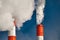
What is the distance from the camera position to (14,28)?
14.0 feet

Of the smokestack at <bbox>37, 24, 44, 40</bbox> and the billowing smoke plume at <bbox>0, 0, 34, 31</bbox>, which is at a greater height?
the billowing smoke plume at <bbox>0, 0, 34, 31</bbox>

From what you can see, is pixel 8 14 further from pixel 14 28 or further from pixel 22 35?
pixel 22 35

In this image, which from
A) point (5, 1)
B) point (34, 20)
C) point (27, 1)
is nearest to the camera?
point (5, 1)

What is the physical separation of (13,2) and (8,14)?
0.20 metres

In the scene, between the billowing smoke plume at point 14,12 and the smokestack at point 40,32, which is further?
the smokestack at point 40,32

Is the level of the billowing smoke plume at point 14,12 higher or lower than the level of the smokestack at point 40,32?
higher

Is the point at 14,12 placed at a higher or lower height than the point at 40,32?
higher

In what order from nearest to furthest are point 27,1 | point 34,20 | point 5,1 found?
point 5,1
point 27,1
point 34,20

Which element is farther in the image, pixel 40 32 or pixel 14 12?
pixel 40 32

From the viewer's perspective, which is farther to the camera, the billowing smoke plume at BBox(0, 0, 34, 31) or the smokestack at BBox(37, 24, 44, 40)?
the smokestack at BBox(37, 24, 44, 40)

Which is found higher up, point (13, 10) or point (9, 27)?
point (13, 10)

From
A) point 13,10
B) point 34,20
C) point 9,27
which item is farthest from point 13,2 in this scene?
point 34,20

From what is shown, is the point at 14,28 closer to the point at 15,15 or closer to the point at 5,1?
the point at 15,15

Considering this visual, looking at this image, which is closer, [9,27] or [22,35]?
[9,27]
